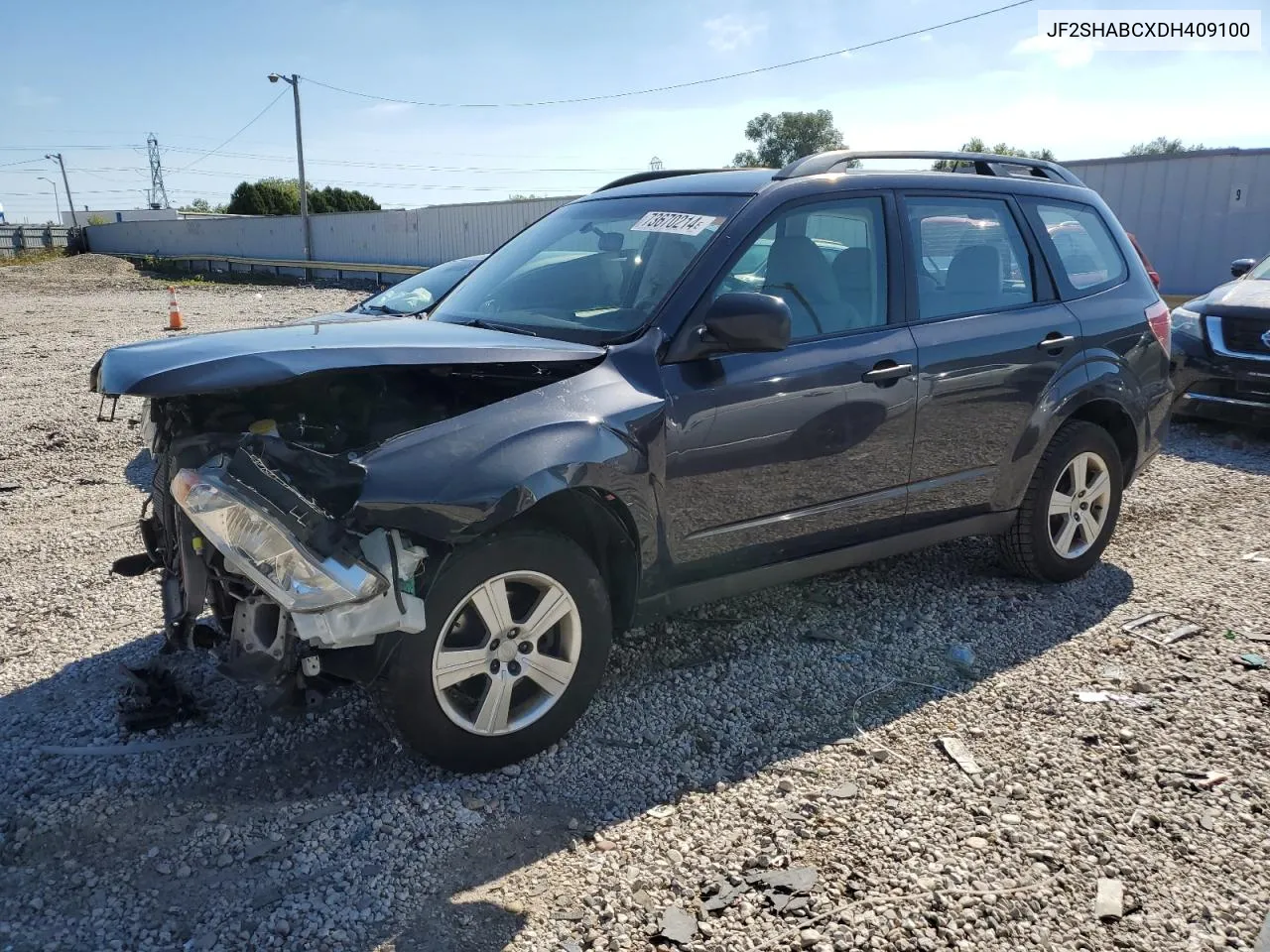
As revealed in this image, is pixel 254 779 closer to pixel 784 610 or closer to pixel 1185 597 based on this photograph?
pixel 784 610

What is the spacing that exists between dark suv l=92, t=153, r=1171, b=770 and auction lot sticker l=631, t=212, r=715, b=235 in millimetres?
19

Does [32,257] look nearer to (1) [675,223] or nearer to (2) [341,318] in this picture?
(2) [341,318]

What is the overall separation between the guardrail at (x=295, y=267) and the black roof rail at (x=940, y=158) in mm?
23100

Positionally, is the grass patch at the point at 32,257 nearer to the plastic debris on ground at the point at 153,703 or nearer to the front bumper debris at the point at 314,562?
the plastic debris on ground at the point at 153,703

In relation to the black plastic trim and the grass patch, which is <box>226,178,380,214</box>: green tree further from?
the black plastic trim

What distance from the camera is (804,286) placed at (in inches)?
156

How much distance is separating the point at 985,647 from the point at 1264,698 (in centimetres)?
104

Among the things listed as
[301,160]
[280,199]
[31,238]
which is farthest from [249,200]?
[301,160]

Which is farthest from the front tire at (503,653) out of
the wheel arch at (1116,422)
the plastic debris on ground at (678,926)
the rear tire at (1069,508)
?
the wheel arch at (1116,422)

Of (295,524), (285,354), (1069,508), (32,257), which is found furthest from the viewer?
(32,257)

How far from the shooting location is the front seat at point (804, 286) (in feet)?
12.8

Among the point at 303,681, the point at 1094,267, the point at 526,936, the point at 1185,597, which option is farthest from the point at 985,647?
the point at 303,681

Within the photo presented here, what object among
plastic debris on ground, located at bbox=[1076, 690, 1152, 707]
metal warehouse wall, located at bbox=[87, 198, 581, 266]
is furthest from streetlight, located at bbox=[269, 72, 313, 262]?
plastic debris on ground, located at bbox=[1076, 690, 1152, 707]

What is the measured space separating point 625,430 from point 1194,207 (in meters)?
13.9
